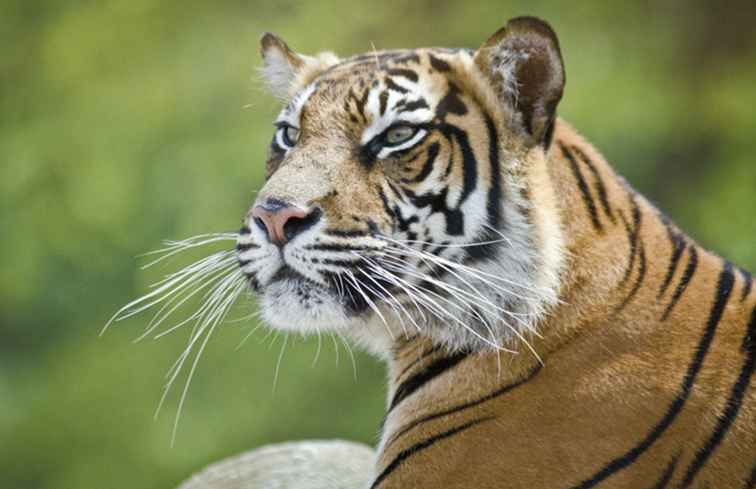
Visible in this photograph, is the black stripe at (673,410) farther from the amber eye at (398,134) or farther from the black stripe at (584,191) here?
the amber eye at (398,134)

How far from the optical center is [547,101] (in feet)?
6.12

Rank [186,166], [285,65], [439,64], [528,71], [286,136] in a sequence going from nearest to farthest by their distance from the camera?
[528,71] → [439,64] → [286,136] → [285,65] → [186,166]

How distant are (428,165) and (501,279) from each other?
0.25m

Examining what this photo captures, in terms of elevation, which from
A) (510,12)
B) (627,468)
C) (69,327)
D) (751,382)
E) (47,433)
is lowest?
(47,433)

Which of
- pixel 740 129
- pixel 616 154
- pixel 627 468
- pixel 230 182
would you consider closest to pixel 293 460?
pixel 627 468

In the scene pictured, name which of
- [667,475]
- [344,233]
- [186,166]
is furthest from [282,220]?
[186,166]

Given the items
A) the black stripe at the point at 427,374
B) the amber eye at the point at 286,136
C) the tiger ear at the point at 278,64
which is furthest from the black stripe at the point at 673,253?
the tiger ear at the point at 278,64

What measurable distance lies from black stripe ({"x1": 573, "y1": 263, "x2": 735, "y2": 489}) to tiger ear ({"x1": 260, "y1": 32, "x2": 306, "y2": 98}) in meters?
1.04

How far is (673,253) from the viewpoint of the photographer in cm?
190

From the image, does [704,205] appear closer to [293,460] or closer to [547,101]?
[293,460]

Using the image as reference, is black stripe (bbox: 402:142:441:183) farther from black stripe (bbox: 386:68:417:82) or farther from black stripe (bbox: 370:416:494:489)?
black stripe (bbox: 370:416:494:489)

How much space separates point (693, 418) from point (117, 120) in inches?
177

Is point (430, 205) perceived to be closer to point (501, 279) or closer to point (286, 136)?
point (501, 279)

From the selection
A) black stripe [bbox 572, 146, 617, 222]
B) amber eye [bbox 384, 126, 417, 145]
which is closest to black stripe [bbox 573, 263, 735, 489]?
black stripe [bbox 572, 146, 617, 222]
